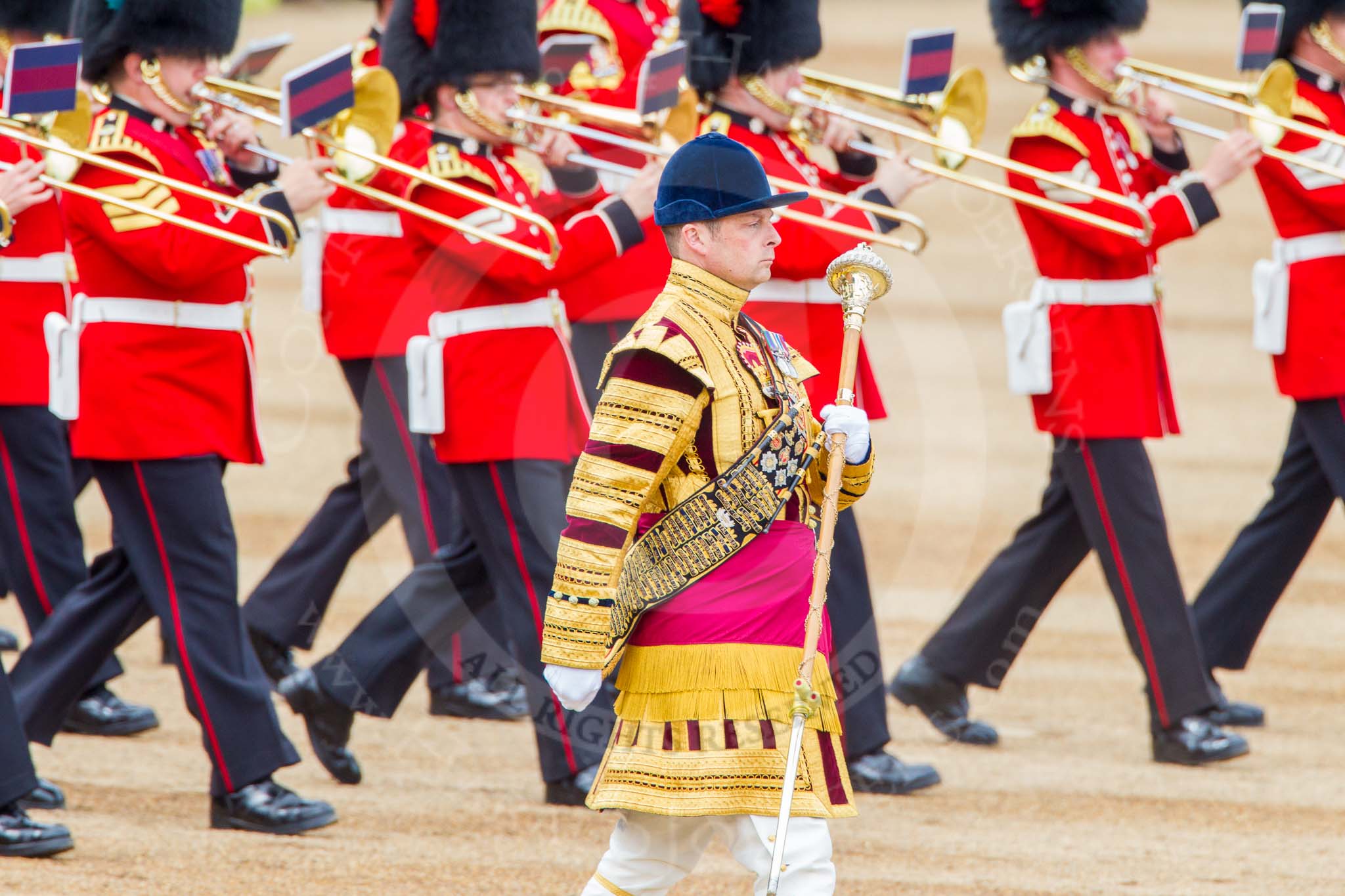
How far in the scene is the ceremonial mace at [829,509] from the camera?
3.17 m

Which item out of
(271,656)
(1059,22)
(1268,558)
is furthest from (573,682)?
(1268,558)

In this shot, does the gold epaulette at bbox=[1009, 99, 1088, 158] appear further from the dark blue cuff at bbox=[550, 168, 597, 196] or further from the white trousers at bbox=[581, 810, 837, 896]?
the white trousers at bbox=[581, 810, 837, 896]

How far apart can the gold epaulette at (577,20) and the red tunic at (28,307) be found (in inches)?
67.4

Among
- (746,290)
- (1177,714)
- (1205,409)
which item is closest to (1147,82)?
(1177,714)

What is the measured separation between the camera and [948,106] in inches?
214

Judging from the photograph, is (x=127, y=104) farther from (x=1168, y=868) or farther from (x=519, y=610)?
(x=1168, y=868)

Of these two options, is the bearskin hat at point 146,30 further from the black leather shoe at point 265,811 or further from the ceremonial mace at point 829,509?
the ceremonial mace at point 829,509

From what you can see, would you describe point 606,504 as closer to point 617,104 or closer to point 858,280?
point 858,280

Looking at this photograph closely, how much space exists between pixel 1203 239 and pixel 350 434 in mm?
6106

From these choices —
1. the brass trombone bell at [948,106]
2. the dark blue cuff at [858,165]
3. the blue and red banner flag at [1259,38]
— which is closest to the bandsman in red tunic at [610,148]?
the dark blue cuff at [858,165]

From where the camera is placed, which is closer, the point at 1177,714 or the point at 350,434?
the point at 1177,714

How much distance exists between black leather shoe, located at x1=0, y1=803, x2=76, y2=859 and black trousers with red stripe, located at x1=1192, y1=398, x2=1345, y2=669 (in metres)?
2.98

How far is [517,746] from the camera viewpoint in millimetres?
5535

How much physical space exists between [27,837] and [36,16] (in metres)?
2.30
